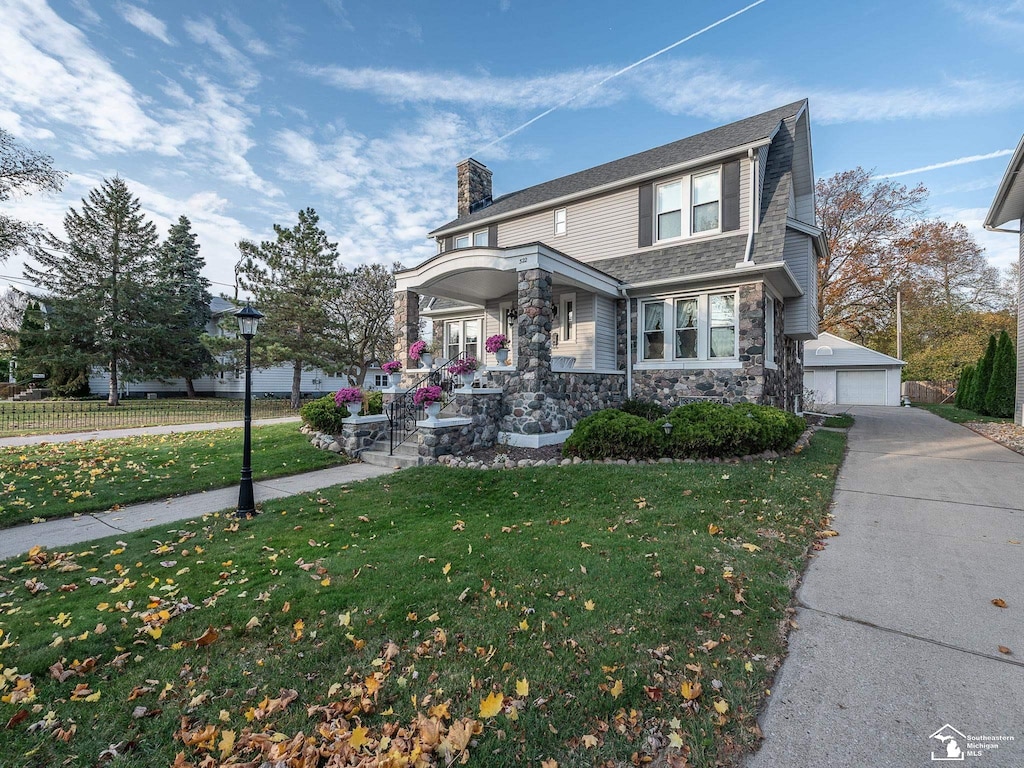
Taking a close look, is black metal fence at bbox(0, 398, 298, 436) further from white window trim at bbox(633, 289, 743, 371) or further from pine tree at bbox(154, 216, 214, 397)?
white window trim at bbox(633, 289, 743, 371)

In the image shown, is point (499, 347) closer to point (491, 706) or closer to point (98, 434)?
point (491, 706)

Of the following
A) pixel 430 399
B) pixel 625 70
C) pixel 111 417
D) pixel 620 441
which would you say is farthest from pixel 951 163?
pixel 111 417

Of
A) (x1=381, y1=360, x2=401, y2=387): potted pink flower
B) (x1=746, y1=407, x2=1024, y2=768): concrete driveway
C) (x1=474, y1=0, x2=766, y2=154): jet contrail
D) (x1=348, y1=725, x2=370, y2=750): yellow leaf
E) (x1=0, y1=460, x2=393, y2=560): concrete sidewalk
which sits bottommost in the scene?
(x1=0, y1=460, x2=393, y2=560): concrete sidewalk

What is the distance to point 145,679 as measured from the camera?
7.69 feet

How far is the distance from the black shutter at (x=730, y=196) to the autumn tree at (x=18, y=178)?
14157mm

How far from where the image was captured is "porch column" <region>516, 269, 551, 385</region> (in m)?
8.23

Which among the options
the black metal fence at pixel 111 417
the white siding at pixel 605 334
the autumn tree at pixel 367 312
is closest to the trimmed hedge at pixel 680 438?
the white siding at pixel 605 334

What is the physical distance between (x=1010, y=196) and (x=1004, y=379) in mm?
7837

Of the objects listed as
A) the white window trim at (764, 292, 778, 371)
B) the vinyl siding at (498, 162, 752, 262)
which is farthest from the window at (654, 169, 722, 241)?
the white window trim at (764, 292, 778, 371)

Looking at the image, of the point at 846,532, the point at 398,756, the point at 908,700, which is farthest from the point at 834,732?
the point at 846,532

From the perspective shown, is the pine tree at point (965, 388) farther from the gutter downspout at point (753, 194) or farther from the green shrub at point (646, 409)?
the green shrub at point (646, 409)

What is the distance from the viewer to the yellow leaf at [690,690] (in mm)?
2137

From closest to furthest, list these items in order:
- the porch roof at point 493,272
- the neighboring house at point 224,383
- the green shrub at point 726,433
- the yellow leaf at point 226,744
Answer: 1. the yellow leaf at point 226,744
2. the green shrub at point 726,433
3. the porch roof at point 493,272
4. the neighboring house at point 224,383

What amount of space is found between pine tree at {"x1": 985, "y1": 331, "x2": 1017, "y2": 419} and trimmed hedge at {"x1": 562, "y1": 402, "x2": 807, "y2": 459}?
1450 centimetres
